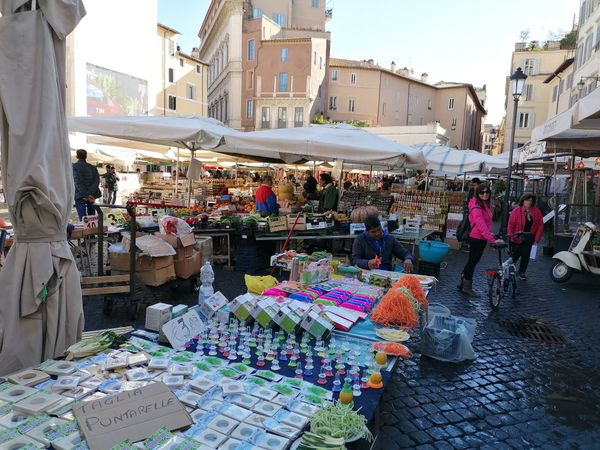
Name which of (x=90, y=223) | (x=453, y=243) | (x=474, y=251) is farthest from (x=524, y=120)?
(x=90, y=223)

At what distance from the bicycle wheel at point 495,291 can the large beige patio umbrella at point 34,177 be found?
5.84 meters

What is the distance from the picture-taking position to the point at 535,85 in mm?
43500

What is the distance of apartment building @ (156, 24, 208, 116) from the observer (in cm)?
4019

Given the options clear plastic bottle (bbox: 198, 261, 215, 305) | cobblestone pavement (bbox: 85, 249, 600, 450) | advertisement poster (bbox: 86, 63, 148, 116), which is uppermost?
advertisement poster (bbox: 86, 63, 148, 116)

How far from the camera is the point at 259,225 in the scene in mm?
7906

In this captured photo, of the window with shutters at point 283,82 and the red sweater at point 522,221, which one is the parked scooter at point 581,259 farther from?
the window with shutters at point 283,82

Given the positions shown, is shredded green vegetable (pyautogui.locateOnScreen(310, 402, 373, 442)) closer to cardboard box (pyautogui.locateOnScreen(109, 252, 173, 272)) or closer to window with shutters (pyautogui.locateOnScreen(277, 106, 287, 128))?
cardboard box (pyautogui.locateOnScreen(109, 252, 173, 272))

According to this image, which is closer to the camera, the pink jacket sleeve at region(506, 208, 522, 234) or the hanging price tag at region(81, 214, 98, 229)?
the hanging price tag at region(81, 214, 98, 229)

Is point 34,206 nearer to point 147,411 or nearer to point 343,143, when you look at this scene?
point 147,411

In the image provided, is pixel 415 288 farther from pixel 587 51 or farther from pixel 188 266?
pixel 587 51

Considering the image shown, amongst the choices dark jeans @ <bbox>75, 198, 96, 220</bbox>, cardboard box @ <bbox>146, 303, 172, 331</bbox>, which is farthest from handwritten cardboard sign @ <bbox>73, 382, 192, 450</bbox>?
dark jeans @ <bbox>75, 198, 96, 220</bbox>

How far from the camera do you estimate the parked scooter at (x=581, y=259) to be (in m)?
8.42

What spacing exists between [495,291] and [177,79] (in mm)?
42890

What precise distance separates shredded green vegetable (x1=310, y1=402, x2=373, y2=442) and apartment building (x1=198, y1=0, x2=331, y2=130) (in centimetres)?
4194
